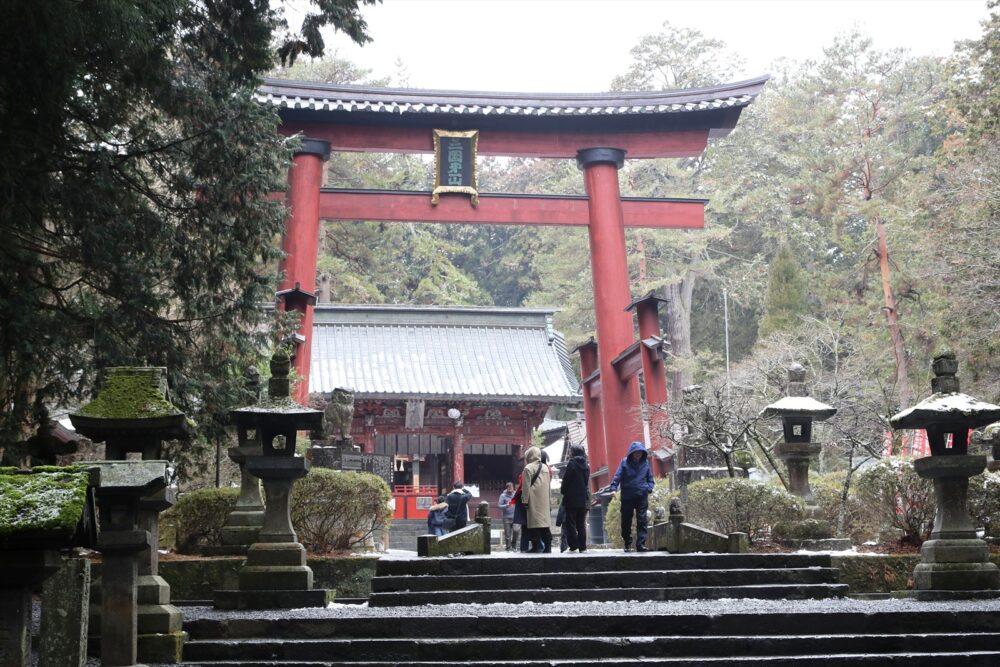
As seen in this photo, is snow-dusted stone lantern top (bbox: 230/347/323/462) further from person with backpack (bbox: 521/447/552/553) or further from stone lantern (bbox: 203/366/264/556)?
person with backpack (bbox: 521/447/552/553)

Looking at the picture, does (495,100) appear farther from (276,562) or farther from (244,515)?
(276,562)

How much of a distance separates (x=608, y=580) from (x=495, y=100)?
11984 millimetres

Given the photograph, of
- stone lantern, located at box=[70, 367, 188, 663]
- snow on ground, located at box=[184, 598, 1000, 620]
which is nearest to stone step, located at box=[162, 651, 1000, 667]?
stone lantern, located at box=[70, 367, 188, 663]

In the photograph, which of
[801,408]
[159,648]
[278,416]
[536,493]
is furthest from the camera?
[801,408]

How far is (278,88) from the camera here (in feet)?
64.0

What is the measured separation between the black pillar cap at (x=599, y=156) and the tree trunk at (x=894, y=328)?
356 inches

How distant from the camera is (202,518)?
12453mm

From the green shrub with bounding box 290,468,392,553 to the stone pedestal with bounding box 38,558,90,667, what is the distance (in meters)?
5.10

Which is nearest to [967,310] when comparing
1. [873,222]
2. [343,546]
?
[873,222]

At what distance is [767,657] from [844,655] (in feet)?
1.83

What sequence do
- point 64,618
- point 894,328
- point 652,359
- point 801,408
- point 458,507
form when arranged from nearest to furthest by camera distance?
point 64,618 < point 801,408 < point 458,507 < point 652,359 < point 894,328

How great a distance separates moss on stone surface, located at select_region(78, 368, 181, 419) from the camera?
828 centimetres

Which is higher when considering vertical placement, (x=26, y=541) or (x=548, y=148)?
(x=548, y=148)

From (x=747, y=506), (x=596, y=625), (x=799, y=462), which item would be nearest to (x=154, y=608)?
(x=596, y=625)
